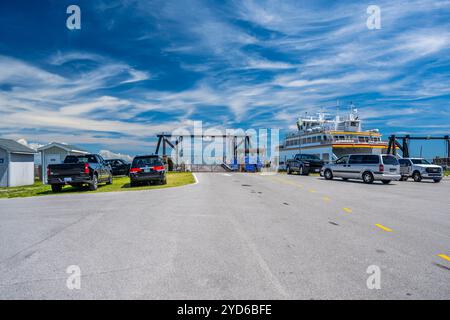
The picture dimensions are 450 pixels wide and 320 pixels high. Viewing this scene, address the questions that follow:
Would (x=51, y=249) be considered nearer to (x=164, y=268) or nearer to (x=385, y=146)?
(x=164, y=268)

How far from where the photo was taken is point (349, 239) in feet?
18.7

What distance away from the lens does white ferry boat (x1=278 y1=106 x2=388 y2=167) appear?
1750 inches

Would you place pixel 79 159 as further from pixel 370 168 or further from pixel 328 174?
pixel 370 168

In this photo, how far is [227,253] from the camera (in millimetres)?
4887

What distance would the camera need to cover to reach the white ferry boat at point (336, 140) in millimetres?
44438

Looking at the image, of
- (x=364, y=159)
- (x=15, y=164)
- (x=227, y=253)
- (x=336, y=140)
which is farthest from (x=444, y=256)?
(x=336, y=140)

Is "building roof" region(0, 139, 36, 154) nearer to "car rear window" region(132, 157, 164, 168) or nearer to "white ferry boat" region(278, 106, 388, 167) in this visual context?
"car rear window" region(132, 157, 164, 168)

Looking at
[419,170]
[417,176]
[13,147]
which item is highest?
[13,147]

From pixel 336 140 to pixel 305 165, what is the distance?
19136mm

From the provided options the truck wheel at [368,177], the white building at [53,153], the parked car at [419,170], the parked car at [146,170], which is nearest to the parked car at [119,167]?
the white building at [53,153]

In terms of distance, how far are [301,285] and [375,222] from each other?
14.9 ft

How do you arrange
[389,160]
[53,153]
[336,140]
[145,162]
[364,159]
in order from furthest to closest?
[336,140], [53,153], [364,159], [389,160], [145,162]

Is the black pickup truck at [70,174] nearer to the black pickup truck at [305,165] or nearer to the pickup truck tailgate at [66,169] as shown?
the pickup truck tailgate at [66,169]

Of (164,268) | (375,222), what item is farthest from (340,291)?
(375,222)
